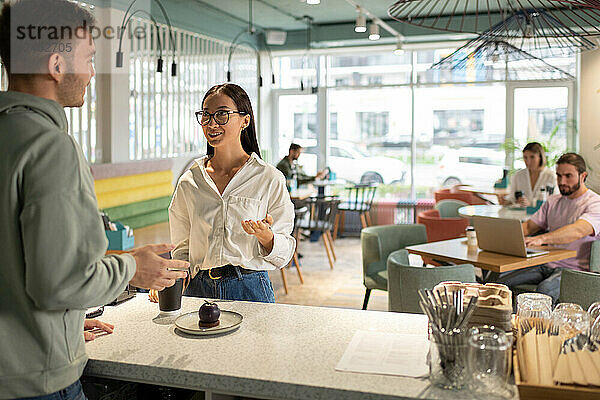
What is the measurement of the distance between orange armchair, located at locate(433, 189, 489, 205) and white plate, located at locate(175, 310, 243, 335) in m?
7.76

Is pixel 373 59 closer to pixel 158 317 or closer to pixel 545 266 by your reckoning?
pixel 545 266

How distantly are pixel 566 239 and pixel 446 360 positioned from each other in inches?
126

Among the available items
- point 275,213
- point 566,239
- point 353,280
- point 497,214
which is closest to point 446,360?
point 275,213

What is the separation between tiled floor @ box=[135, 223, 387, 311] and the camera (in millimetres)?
6590

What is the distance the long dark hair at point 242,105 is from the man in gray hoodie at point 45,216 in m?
1.22

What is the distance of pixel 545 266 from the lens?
4.70m

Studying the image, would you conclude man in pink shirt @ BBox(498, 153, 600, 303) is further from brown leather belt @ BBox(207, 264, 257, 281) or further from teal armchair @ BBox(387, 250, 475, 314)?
brown leather belt @ BBox(207, 264, 257, 281)

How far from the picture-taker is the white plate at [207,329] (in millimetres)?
2049

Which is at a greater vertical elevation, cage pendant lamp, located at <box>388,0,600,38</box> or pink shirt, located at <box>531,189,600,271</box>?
cage pendant lamp, located at <box>388,0,600,38</box>

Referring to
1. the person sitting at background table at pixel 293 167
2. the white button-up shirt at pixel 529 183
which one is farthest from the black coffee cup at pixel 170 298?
the person sitting at background table at pixel 293 167

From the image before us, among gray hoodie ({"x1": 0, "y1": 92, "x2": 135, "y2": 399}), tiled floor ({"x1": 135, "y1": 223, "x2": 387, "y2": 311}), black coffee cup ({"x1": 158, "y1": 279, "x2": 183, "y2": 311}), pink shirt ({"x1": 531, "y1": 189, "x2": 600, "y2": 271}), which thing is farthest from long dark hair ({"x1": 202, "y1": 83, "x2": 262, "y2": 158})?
tiled floor ({"x1": 135, "y1": 223, "x2": 387, "y2": 311})

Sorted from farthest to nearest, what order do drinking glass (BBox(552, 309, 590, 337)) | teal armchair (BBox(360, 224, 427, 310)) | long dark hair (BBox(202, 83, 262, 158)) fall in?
teal armchair (BBox(360, 224, 427, 310)) < long dark hair (BBox(202, 83, 262, 158)) < drinking glass (BBox(552, 309, 590, 337))

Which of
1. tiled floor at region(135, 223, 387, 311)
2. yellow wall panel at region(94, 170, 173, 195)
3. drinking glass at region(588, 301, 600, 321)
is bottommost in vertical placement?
tiled floor at region(135, 223, 387, 311)

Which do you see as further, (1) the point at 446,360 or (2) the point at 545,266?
(2) the point at 545,266
